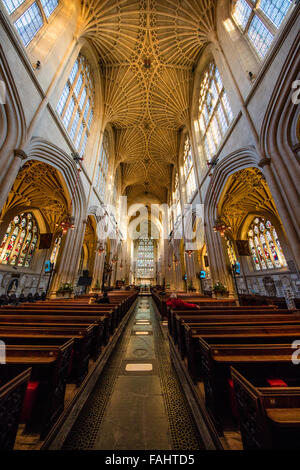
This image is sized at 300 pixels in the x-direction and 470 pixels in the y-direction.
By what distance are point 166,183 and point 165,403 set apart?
2368cm

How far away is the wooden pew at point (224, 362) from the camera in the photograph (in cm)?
149

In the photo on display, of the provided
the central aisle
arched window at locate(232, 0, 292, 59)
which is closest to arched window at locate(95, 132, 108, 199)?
arched window at locate(232, 0, 292, 59)

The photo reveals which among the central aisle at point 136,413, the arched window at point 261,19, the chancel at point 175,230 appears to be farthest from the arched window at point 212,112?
the central aisle at point 136,413

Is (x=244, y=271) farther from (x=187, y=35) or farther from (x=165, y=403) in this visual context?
(x=187, y=35)

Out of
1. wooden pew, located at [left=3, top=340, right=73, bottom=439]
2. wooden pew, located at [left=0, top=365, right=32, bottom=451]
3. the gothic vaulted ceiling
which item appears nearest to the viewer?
wooden pew, located at [left=0, top=365, right=32, bottom=451]

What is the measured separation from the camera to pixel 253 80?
6.03m

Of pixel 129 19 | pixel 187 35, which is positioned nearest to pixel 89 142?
pixel 129 19

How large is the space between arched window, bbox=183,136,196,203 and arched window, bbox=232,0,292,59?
7013 millimetres

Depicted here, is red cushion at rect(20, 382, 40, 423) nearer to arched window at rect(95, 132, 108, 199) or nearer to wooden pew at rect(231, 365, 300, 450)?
wooden pew at rect(231, 365, 300, 450)

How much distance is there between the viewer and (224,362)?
146 cm

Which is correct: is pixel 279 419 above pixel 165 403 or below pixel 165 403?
above

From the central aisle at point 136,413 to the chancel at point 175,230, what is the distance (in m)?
0.02

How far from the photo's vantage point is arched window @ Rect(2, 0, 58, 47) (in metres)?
5.16

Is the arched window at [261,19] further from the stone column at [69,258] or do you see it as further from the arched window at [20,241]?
the arched window at [20,241]
